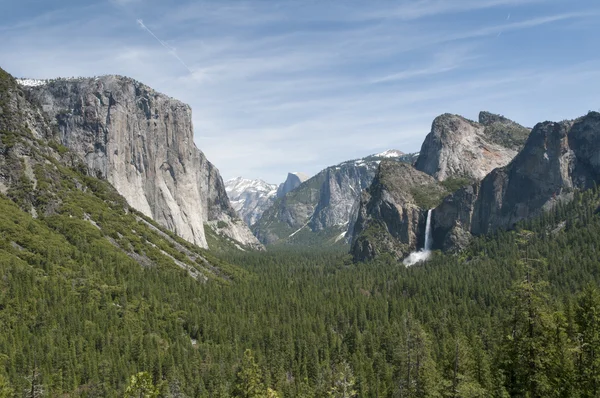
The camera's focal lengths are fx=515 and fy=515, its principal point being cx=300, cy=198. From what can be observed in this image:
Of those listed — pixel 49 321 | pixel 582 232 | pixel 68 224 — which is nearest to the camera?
pixel 49 321

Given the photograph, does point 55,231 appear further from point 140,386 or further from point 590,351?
point 590,351

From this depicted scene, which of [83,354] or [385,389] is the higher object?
[83,354]

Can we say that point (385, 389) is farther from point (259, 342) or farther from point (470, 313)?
point (470, 313)

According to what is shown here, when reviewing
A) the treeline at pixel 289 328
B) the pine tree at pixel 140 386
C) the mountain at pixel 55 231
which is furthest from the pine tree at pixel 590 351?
the mountain at pixel 55 231

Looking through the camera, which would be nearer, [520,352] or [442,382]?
[520,352]

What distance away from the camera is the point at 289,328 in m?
131

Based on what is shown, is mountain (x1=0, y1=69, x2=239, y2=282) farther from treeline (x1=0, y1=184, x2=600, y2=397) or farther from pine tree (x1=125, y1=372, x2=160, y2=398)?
pine tree (x1=125, y1=372, x2=160, y2=398)

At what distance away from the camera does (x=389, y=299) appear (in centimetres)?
16562

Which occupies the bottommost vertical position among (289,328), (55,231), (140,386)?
(289,328)

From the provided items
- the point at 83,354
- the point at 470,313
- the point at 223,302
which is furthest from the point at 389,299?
the point at 83,354

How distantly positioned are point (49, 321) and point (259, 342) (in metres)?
48.0

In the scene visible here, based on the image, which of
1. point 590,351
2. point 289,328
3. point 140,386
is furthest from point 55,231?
point 590,351

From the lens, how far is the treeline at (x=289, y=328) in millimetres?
50438

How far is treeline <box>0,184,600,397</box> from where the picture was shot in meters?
50.4
